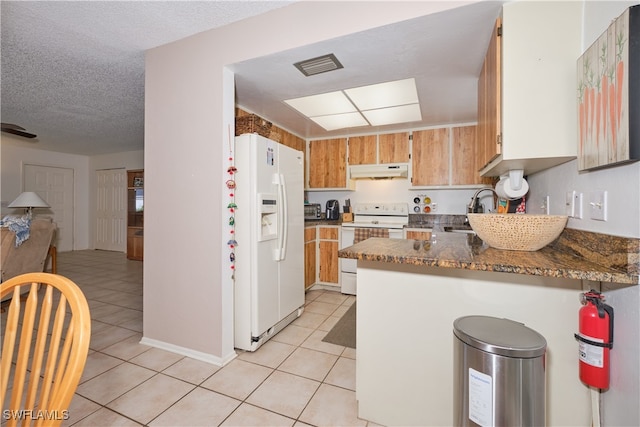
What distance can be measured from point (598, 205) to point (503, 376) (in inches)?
32.7

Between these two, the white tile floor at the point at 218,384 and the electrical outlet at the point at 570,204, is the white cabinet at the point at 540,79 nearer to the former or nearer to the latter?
the electrical outlet at the point at 570,204

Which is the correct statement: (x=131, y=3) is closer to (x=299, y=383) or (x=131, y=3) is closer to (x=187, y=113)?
(x=187, y=113)

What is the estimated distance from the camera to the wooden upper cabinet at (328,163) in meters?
4.16

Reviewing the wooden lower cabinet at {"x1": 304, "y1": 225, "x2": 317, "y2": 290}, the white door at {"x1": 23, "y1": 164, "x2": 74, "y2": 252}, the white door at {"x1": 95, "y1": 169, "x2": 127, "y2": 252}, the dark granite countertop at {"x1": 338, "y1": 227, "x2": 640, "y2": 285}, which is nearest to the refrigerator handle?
the wooden lower cabinet at {"x1": 304, "y1": 225, "x2": 317, "y2": 290}

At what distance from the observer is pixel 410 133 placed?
3.81 meters

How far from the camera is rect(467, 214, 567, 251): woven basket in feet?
4.34

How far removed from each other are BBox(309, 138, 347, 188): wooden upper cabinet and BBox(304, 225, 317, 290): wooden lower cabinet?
2.60 ft

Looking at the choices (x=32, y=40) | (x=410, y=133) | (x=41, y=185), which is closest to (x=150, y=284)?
(x=32, y=40)

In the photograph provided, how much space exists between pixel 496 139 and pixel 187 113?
2.09 metres

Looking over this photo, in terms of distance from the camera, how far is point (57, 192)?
20.4ft

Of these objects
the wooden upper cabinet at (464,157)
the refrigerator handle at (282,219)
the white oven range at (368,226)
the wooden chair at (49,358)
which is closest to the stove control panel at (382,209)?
the white oven range at (368,226)

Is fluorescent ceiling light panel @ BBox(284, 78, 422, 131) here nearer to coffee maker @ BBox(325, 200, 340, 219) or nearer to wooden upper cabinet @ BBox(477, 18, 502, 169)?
wooden upper cabinet @ BBox(477, 18, 502, 169)

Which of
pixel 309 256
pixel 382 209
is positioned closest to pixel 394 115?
pixel 382 209

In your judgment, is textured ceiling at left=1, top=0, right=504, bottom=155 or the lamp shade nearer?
textured ceiling at left=1, top=0, right=504, bottom=155
